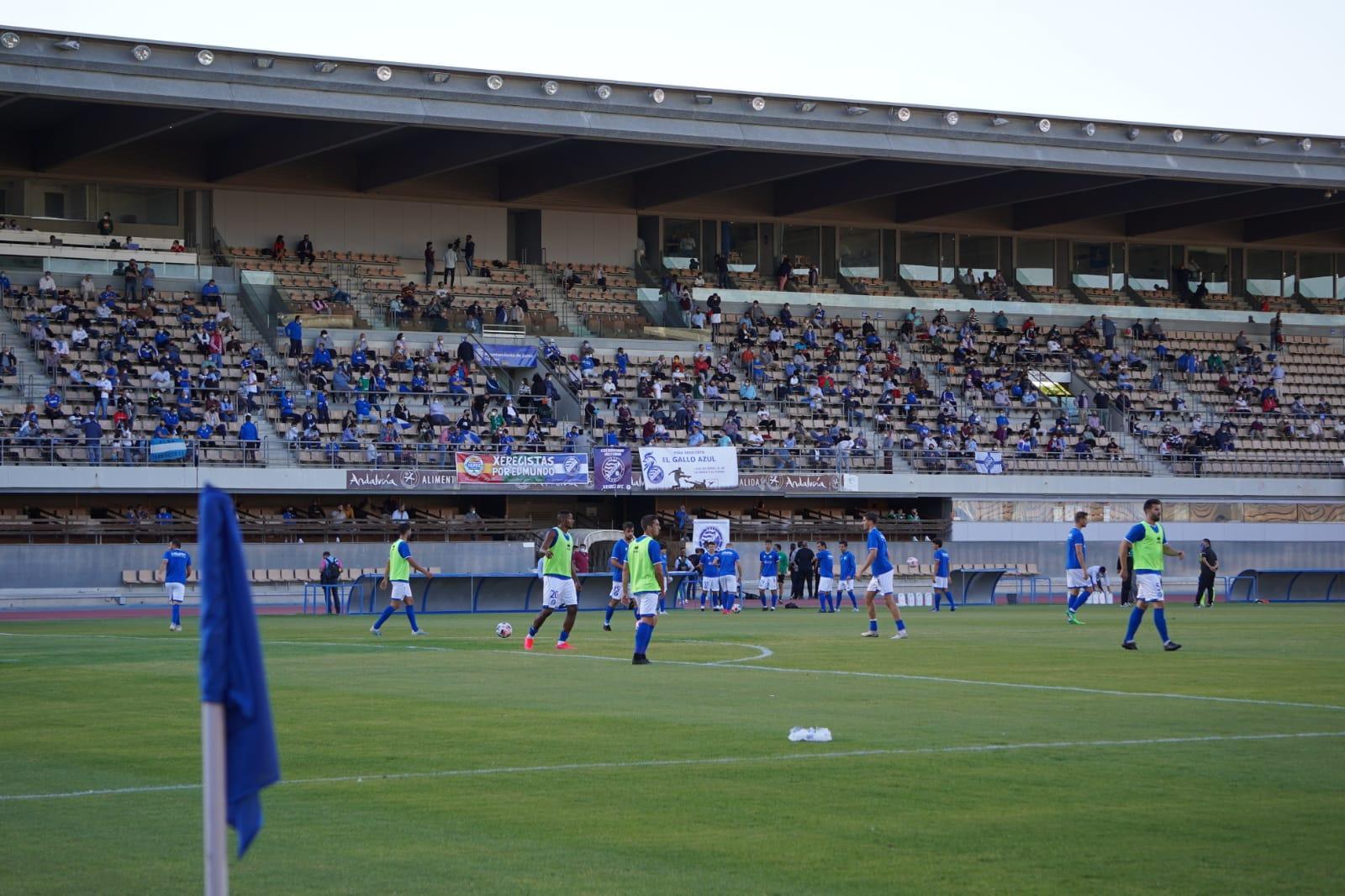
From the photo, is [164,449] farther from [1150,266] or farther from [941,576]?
[1150,266]

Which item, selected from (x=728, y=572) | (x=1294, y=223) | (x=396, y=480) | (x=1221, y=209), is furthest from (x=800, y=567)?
(x=1294, y=223)

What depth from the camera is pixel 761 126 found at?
58.4m

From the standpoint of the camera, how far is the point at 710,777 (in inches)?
473

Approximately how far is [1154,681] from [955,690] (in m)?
2.46

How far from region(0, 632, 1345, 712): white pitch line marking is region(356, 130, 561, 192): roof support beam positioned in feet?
95.9

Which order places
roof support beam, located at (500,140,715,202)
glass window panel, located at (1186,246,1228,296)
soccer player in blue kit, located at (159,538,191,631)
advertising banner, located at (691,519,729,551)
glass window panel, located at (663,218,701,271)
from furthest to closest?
glass window panel, located at (1186,246,1228,296) < glass window panel, located at (663,218,701,271) < roof support beam, located at (500,140,715,202) < advertising banner, located at (691,519,729,551) < soccer player in blue kit, located at (159,538,191,631)

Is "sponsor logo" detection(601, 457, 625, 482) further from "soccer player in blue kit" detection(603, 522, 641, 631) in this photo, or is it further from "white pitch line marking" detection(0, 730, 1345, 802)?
"white pitch line marking" detection(0, 730, 1345, 802)

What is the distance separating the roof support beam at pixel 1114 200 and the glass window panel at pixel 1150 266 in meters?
4.41

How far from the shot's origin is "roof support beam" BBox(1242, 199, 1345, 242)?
74562 millimetres

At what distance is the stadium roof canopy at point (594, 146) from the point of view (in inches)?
2020

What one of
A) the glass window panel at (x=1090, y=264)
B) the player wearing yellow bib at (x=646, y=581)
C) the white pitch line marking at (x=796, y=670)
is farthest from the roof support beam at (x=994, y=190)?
the player wearing yellow bib at (x=646, y=581)

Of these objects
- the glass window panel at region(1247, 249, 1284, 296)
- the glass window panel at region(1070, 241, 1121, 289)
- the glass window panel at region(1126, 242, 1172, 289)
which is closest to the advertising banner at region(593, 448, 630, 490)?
the glass window panel at region(1070, 241, 1121, 289)

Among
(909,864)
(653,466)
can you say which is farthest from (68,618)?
(909,864)

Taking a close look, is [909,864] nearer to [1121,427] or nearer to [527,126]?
[527,126]
